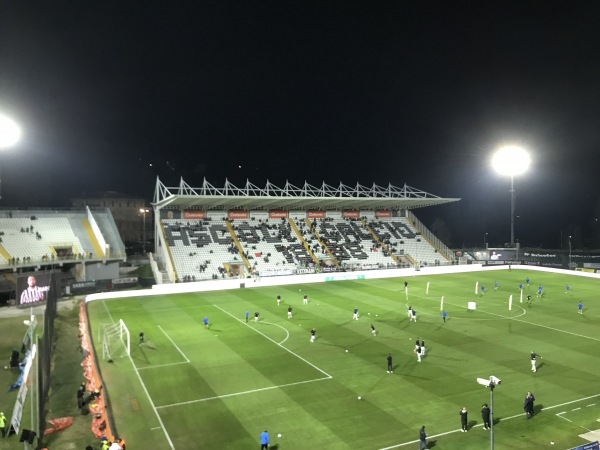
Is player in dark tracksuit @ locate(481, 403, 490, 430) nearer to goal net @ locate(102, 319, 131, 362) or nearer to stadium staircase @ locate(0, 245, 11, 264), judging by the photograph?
goal net @ locate(102, 319, 131, 362)

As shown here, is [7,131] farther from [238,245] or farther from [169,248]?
[238,245]

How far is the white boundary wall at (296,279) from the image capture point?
49938 mm

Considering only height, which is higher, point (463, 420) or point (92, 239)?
point (92, 239)

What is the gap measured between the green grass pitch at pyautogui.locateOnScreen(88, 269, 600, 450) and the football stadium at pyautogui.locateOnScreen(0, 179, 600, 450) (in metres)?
0.12

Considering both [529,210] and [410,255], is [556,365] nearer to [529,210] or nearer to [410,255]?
[410,255]

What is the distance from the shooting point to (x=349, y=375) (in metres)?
23.3

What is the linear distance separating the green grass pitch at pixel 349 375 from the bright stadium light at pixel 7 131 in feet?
51.8

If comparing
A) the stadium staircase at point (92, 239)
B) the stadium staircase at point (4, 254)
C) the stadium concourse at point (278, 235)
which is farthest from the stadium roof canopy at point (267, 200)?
the stadium staircase at point (4, 254)

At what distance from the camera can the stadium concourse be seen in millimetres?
61344

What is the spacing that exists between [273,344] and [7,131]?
26.5 metres

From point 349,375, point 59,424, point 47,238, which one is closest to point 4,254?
point 47,238

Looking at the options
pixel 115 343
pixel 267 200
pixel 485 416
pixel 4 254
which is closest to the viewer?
pixel 485 416

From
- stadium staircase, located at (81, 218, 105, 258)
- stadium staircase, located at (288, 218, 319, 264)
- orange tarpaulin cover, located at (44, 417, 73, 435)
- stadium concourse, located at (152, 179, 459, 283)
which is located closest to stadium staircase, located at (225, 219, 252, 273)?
stadium concourse, located at (152, 179, 459, 283)

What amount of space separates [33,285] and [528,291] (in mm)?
49763
